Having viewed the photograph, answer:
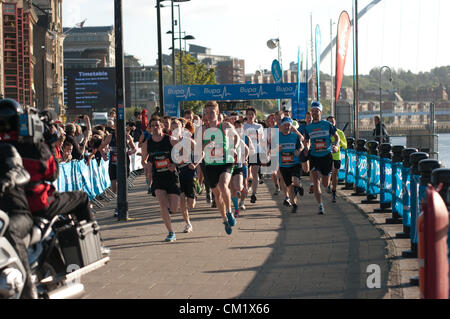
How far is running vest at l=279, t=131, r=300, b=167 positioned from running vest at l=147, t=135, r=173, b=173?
425 cm

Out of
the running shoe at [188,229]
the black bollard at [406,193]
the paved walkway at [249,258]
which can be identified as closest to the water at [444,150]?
the paved walkway at [249,258]

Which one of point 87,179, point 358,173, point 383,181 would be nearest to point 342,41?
point 358,173

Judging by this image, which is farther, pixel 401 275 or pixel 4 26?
pixel 4 26

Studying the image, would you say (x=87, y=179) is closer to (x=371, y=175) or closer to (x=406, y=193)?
(x=371, y=175)

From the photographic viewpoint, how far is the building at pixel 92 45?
502 ft

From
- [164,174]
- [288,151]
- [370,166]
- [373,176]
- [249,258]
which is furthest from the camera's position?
[370,166]

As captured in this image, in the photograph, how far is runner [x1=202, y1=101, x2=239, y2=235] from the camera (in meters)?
12.1

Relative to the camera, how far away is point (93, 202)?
58.5 feet

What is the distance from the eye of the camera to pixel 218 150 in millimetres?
12297

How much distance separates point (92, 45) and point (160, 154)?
165m

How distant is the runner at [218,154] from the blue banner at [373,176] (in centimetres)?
440
